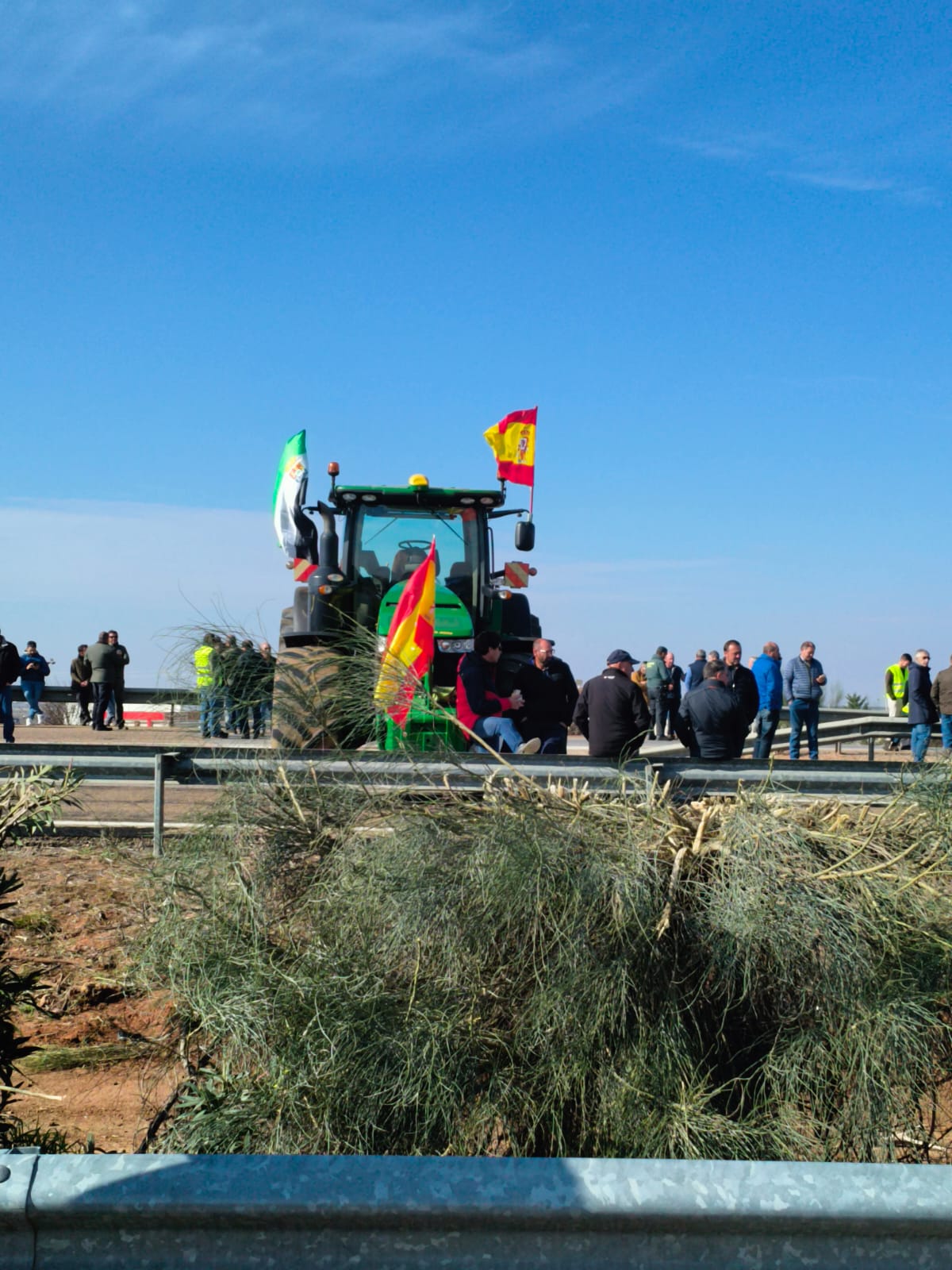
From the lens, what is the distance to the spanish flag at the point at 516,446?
39.3 feet

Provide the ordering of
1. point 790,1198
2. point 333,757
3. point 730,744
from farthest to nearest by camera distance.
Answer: point 730,744 → point 333,757 → point 790,1198

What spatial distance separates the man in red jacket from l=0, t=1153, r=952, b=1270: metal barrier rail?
3828mm

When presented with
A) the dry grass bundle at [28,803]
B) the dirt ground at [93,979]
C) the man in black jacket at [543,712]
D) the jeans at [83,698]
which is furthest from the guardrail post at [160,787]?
the jeans at [83,698]

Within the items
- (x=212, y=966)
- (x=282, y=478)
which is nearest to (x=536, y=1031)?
(x=212, y=966)

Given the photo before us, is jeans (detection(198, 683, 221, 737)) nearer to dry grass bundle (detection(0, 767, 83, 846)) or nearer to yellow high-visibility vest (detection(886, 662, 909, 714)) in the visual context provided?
dry grass bundle (detection(0, 767, 83, 846))

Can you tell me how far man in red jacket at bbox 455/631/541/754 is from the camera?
638 centimetres

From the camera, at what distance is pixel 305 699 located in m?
5.49

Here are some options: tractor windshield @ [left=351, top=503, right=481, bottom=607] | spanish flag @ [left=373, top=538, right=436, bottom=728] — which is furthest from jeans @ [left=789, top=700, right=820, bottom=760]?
spanish flag @ [left=373, top=538, right=436, bottom=728]

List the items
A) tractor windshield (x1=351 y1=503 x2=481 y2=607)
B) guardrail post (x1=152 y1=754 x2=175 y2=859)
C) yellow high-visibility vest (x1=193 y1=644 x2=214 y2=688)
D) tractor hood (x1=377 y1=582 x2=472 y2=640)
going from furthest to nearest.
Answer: tractor windshield (x1=351 y1=503 x2=481 y2=607)
tractor hood (x1=377 y1=582 x2=472 y2=640)
guardrail post (x1=152 y1=754 x2=175 y2=859)
yellow high-visibility vest (x1=193 y1=644 x2=214 y2=688)

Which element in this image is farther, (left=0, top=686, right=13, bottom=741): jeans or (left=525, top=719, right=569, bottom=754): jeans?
(left=0, top=686, right=13, bottom=741): jeans

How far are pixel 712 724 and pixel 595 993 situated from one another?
6282 mm

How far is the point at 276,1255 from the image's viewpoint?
6.60ft

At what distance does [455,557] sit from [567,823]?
8298 mm

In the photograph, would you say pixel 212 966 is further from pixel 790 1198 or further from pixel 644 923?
pixel 790 1198
